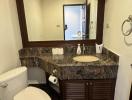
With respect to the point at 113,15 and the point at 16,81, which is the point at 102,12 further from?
the point at 16,81

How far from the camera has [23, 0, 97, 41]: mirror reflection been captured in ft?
7.59

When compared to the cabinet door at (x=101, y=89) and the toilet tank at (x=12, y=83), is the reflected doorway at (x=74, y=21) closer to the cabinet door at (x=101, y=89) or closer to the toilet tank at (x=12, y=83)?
the cabinet door at (x=101, y=89)

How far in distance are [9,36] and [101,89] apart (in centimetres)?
152

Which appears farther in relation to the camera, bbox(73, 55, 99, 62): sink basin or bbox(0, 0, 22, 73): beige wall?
bbox(73, 55, 99, 62): sink basin

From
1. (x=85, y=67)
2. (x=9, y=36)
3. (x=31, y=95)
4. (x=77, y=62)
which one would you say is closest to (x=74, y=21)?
(x=77, y=62)

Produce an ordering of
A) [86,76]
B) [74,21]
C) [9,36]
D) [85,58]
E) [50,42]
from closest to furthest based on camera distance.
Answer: [86,76]
[9,36]
[85,58]
[74,21]
[50,42]

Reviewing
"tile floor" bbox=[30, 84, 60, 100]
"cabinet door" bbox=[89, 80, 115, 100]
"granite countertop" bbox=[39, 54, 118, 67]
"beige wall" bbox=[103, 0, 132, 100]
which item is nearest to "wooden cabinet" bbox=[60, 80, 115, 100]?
"cabinet door" bbox=[89, 80, 115, 100]

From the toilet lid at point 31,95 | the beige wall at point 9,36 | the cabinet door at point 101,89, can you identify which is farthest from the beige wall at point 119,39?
the beige wall at point 9,36

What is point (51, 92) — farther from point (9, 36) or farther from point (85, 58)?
point (9, 36)

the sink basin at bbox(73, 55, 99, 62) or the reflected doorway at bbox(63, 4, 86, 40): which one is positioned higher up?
the reflected doorway at bbox(63, 4, 86, 40)

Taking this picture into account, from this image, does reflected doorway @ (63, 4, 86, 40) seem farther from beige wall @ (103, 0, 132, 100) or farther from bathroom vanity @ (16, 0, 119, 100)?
beige wall @ (103, 0, 132, 100)

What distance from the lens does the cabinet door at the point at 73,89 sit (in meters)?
1.99

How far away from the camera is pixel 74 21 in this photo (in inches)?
93.0

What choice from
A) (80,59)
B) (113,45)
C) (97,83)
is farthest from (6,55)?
(113,45)
